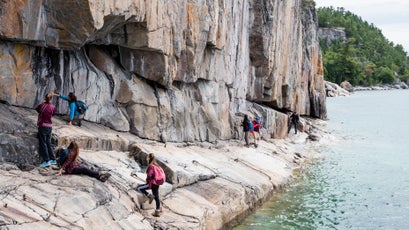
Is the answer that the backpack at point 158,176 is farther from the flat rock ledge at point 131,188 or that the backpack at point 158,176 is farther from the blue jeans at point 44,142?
the blue jeans at point 44,142

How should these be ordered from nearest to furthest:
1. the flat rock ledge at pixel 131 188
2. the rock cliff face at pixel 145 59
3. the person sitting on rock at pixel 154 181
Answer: the flat rock ledge at pixel 131 188
the person sitting on rock at pixel 154 181
the rock cliff face at pixel 145 59

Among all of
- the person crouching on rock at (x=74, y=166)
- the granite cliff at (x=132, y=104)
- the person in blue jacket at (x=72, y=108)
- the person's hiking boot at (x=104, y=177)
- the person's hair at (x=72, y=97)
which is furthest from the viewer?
the person's hair at (x=72, y=97)

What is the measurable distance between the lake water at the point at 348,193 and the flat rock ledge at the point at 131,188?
3.41 feet

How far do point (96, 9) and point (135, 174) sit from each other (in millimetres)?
5397

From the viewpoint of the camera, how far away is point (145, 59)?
21625mm

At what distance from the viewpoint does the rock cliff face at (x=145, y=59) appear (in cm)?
1656

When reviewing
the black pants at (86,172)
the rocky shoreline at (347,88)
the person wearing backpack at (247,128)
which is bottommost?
the rocky shoreline at (347,88)

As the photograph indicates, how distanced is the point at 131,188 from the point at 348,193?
13.4 m

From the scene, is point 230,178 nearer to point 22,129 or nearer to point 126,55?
point 126,55

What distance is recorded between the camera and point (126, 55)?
836 inches

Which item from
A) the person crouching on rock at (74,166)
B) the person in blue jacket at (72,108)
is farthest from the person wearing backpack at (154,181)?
the person in blue jacket at (72,108)

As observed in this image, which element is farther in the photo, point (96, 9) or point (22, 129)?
point (96, 9)

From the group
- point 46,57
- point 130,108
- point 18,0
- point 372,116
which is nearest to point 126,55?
point 130,108

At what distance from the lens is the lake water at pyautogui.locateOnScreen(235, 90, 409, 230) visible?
20.0 metres
